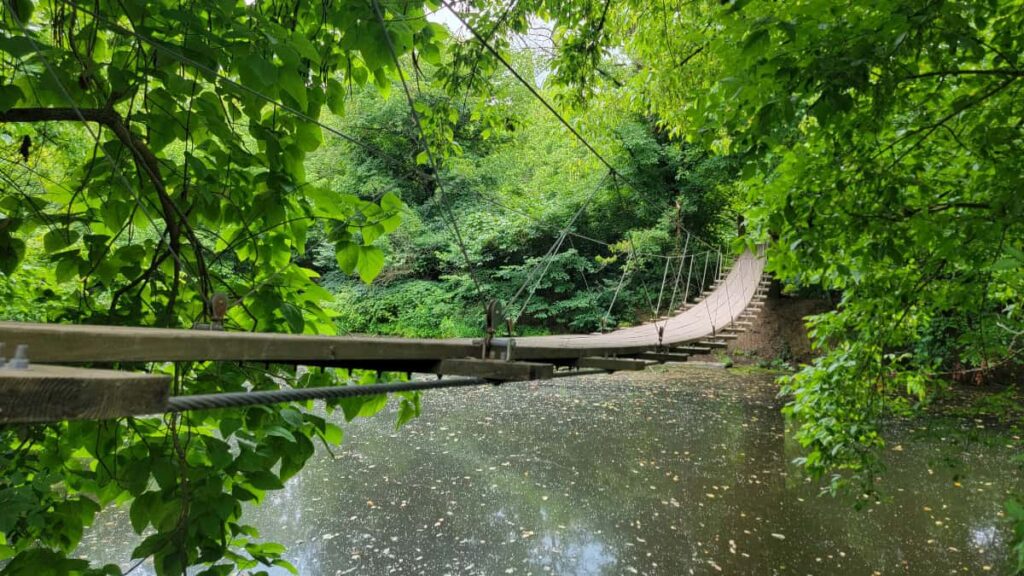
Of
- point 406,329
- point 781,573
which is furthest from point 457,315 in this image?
point 781,573

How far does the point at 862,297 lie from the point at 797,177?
2.33 ft

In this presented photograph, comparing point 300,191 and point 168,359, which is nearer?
point 168,359

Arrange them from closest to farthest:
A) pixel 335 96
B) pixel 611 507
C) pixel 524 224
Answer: pixel 335 96 < pixel 611 507 < pixel 524 224

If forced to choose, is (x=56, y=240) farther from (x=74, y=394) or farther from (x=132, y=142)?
(x=74, y=394)

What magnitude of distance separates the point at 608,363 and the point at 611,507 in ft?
6.68

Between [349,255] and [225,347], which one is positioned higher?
[349,255]

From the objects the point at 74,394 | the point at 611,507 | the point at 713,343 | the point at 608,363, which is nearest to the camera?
the point at 74,394

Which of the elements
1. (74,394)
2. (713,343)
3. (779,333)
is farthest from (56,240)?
(779,333)

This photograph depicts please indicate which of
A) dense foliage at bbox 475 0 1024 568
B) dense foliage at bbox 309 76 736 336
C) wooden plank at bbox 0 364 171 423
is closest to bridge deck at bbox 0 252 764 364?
wooden plank at bbox 0 364 171 423

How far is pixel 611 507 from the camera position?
3752 millimetres

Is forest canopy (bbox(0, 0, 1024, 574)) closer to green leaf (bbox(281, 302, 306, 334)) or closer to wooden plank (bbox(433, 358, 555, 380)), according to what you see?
green leaf (bbox(281, 302, 306, 334))

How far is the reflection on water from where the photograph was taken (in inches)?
121

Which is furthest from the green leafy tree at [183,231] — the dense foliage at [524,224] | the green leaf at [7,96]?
the dense foliage at [524,224]

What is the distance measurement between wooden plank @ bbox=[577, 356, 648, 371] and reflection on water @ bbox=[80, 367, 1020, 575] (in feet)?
4.06
